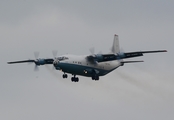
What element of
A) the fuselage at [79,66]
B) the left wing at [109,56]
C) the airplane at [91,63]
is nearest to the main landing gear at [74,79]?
the airplane at [91,63]

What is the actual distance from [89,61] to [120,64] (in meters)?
5.86

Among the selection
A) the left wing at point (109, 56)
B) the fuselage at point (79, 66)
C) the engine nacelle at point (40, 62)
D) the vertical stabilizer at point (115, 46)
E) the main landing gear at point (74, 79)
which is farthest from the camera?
the vertical stabilizer at point (115, 46)

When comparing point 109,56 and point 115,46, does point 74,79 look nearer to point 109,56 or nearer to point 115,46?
point 109,56

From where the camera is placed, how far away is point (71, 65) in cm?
7588

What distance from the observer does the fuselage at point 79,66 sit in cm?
7569

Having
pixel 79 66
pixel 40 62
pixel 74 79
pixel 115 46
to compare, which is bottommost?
pixel 74 79

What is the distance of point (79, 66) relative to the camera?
76562 millimetres

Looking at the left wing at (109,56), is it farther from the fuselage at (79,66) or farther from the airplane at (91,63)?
the fuselage at (79,66)

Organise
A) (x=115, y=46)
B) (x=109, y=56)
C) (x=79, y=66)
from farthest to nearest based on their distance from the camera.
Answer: (x=115, y=46) → (x=109, y=56) → (x=79, y=66)

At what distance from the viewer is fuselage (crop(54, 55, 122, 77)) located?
7569 centimetres

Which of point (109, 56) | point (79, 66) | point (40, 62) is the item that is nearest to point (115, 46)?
point (109, 56)

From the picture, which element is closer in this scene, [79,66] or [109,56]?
[79,66]

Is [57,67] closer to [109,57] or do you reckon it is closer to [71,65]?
[71,65]

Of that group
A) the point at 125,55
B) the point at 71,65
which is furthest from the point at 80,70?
Result: the point at 125,55
